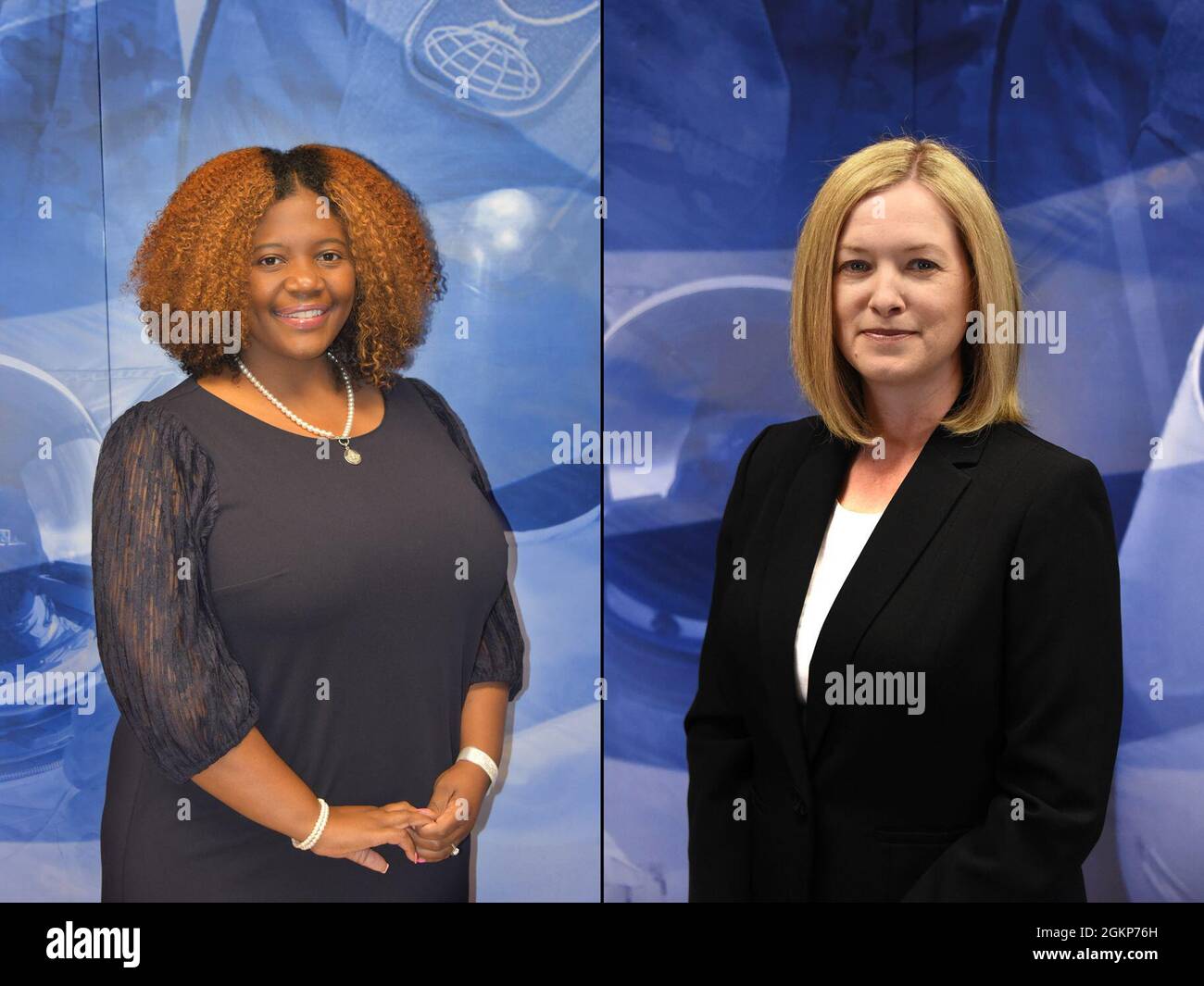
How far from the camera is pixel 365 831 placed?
223cm

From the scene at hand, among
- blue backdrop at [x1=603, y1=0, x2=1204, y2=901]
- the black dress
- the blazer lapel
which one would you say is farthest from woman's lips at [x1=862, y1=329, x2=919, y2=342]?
blue backdrop at [x1=603, y1=0, x2=1204, y2=901]

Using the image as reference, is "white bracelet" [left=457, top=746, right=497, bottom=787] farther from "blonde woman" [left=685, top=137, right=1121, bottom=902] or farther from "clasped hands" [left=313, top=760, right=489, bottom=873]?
"blonde woman" [left=685, top=137, right=1121, bottom=902]

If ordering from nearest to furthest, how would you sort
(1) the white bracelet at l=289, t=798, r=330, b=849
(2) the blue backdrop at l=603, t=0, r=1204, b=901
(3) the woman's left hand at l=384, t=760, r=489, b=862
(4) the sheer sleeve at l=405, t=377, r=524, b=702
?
(1) the white bracelet at l=289, t=798, r=330, b=849, (3) the woman's left hand at l=384, t=760, r=489, b=862, (4) the sheer sleeve at l=405, t=377, r=524, b=702, (2) the blue backdrop at l=603, t=0, r=1204, b=901

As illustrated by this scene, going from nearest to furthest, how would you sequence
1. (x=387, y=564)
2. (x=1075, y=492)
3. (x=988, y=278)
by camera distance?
(x=1075, y=492) → (x=988, y=278) → (x=387, y=564)

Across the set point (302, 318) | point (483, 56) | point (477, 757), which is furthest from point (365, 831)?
point (483, 56)

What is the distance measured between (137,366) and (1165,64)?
9.36 feet

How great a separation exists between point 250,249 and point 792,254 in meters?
1.48

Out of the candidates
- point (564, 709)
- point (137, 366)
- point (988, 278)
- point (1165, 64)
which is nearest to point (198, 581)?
point (137, 366)

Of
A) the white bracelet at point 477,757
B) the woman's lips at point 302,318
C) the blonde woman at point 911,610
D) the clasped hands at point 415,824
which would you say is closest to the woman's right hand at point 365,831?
the clasped hands at point 415,824

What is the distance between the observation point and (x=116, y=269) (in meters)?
2.85

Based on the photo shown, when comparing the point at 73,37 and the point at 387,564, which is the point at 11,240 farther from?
the point at 387,564

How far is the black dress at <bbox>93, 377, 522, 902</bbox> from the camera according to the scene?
2.03m

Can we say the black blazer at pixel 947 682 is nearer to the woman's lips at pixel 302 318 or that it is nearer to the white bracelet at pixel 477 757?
the white bracelet at pixel 477 757

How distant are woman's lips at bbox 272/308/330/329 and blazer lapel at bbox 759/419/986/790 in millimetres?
1047
